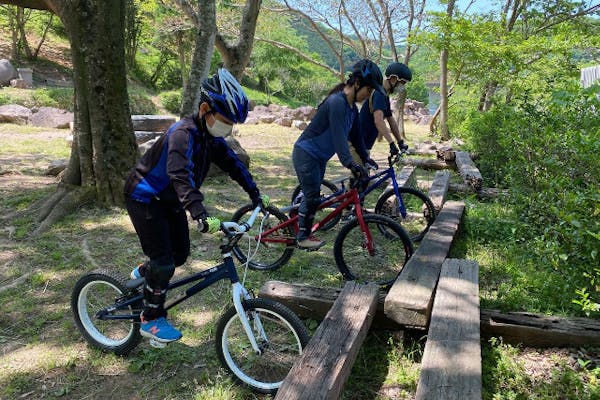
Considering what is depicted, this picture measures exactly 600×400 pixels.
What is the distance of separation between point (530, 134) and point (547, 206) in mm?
1396

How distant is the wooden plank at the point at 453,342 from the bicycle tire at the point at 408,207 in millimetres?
1778

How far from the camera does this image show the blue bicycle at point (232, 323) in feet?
8.79

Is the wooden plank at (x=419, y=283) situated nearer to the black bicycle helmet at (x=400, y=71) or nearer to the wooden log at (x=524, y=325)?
the wooden log at (x=524, y=325)

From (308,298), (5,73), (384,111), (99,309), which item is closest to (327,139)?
(384,111)

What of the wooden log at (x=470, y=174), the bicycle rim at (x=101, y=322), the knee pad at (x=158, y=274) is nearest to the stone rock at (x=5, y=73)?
the wooden log at (x=470, y=174)

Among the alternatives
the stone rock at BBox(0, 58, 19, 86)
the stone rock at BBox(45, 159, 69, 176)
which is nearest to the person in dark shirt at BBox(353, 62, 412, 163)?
the stone rock at BBox(45, 159, 69, 176)

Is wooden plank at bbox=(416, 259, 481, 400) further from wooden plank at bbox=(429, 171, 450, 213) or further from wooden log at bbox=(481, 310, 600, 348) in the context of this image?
wooden plank at bbox=(429, 171, 450, 213)

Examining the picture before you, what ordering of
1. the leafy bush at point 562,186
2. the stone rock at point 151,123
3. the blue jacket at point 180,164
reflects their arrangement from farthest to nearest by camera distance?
the stone rock at point 151,123
the leafy bush at point 562,186
the blue jacket at point 180,164

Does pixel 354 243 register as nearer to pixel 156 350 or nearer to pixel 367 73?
pixel 367 73

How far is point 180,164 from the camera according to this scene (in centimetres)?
257

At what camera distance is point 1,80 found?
19.7 metres

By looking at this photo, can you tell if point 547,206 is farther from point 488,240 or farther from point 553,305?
point 488,240

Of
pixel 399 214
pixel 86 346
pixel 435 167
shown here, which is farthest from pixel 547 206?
pixel 435 167

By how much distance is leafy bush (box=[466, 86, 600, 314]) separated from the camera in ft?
10.7
